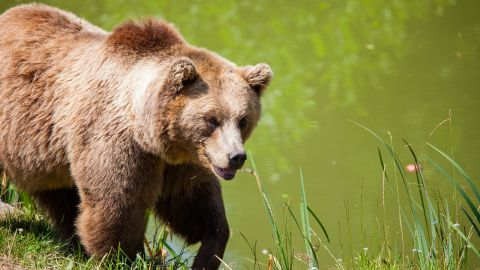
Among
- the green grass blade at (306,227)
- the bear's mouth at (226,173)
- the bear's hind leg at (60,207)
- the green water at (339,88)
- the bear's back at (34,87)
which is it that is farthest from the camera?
the green water at (339,88)

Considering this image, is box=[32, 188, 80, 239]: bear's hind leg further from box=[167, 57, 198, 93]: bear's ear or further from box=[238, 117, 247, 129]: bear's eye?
box=[238, 117, 247, 129]: bear's eye

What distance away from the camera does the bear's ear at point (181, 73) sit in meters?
5.07

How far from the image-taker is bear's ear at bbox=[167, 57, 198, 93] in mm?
5070

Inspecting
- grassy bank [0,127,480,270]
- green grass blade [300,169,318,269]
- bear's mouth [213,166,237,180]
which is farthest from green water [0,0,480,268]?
green grass blade [300,169,318,269]

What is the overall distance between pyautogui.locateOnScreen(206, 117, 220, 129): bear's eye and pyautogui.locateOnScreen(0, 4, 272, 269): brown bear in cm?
1

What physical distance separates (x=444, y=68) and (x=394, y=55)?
986 millimetres

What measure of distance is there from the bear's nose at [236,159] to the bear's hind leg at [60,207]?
205cm

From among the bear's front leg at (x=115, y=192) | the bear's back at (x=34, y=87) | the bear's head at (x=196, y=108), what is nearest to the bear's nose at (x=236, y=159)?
the bear's head at (x=196, y=108)

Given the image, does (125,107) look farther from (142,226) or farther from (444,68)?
(444,68)

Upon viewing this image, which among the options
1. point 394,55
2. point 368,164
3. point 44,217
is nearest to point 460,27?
point 394,55

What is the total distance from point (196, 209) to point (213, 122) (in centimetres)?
95

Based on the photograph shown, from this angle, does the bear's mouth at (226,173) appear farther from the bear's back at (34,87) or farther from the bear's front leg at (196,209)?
the bear's back at (34,87)

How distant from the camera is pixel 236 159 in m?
4.93

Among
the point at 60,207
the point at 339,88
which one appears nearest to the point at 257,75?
the point at 60,207
